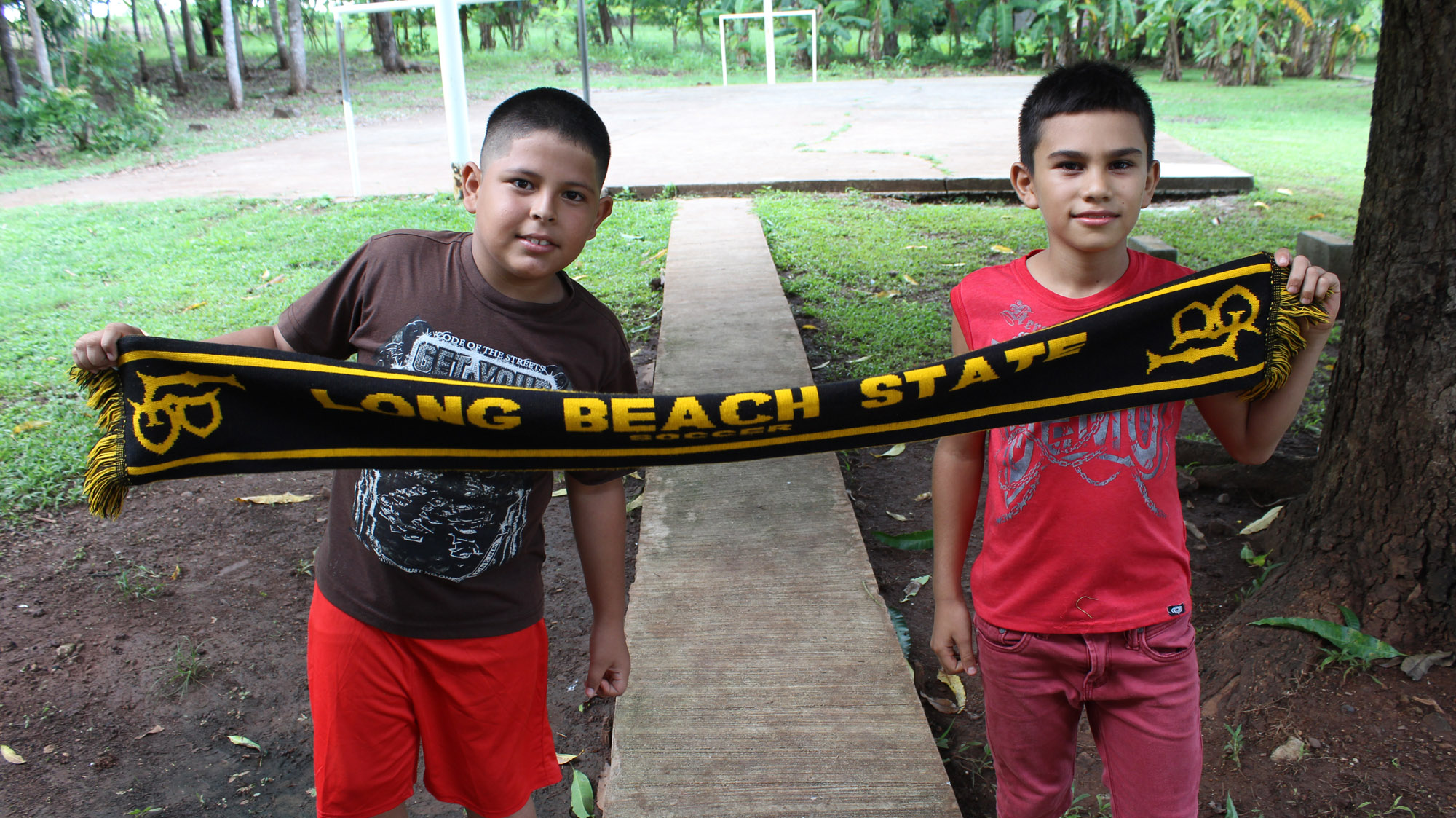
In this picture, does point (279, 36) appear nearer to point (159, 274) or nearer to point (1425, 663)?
point (159, 274)

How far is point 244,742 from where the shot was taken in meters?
2.65

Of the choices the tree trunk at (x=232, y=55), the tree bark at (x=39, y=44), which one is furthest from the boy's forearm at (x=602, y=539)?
the tree trunk at (x=232, y=55)

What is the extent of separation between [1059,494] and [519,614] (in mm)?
985

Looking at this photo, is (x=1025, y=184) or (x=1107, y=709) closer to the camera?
(x=1107, y=709)

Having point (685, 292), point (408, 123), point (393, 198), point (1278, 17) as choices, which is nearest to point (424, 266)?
point (685, 292)

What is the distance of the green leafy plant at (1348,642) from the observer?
2373 millimetres

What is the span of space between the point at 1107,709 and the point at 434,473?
125cm

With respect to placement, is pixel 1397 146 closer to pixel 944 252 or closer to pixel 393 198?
pixel 944 252

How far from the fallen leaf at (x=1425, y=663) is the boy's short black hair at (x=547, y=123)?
2183mm

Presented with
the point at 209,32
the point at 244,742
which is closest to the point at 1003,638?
the point at 244,742

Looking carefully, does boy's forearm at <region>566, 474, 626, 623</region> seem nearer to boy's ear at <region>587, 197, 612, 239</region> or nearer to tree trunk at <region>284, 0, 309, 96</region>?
boy's ear at <region>587, 197, 612, 239</region>

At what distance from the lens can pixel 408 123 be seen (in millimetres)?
16016

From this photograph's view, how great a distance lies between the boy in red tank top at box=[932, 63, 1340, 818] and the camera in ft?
5.43

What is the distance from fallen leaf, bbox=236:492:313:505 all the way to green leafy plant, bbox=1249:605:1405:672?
136 inches
